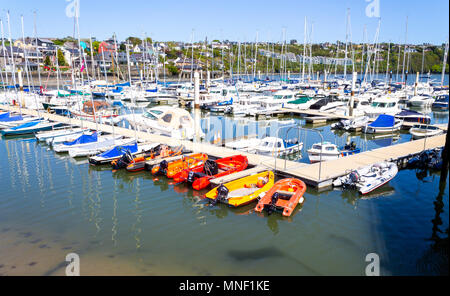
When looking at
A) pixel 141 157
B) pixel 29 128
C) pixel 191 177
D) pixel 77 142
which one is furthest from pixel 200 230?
pixel 29 128

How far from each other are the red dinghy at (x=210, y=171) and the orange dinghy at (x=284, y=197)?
3.33 metres

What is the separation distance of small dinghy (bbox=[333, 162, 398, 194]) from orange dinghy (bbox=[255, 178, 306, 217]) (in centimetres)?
247

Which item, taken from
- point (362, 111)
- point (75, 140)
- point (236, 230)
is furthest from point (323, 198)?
point (362, 111)

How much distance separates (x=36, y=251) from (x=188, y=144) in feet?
43.9

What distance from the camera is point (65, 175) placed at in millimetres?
19672

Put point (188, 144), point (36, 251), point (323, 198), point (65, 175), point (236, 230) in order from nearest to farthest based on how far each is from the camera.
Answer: point (36, 251) → point (236, 230) → point (323, 198) → point (65, 175) → point (188, 144)

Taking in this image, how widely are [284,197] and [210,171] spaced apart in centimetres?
443

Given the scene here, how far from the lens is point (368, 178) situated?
16641mm

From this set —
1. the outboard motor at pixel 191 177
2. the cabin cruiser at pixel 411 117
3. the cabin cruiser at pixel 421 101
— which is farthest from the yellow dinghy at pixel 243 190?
the cabin cruiser at pixel 421 101

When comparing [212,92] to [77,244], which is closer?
[77,244]

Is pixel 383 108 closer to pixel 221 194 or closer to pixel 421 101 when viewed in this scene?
pixel 421 101

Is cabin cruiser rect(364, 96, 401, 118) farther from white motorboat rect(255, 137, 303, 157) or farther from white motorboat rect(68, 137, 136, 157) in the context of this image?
white motorboat rect(68, 137, 136, 157)

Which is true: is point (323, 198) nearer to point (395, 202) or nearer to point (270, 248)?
point (395, 202)
